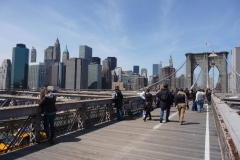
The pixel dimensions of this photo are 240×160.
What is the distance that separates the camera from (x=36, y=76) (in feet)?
482

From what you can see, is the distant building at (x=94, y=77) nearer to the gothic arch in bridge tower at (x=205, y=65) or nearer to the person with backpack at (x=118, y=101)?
the gothic arch in bridge tower at (x=205, y=65)

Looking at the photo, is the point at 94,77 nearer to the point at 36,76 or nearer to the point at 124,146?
the point at 36,76

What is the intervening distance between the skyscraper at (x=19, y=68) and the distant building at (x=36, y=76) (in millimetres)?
2899

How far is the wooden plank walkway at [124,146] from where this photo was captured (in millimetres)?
4750

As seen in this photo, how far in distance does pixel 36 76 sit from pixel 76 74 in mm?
31706

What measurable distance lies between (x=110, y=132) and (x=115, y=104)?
2.66 m

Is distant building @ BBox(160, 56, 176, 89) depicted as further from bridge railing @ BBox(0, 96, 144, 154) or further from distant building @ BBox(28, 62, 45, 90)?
distant building @ BBox(28, 62, 45, 90)

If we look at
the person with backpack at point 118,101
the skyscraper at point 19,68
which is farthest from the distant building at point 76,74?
the person with backpack at point 118,101

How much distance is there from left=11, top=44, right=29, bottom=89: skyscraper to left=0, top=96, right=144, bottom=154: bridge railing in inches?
5251

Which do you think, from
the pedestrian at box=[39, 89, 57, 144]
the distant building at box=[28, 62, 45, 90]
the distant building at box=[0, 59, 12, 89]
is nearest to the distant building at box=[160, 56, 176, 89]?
the pedestrian at box=[39, 89, 57, 144]

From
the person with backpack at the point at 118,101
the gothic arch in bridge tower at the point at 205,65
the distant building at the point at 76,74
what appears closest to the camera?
the person with backpack at the point at 118,101

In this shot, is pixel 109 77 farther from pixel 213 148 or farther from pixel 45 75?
pixel 213 148

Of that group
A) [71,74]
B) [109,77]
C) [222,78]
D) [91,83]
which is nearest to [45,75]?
[71,74]

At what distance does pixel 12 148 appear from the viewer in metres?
5.01
